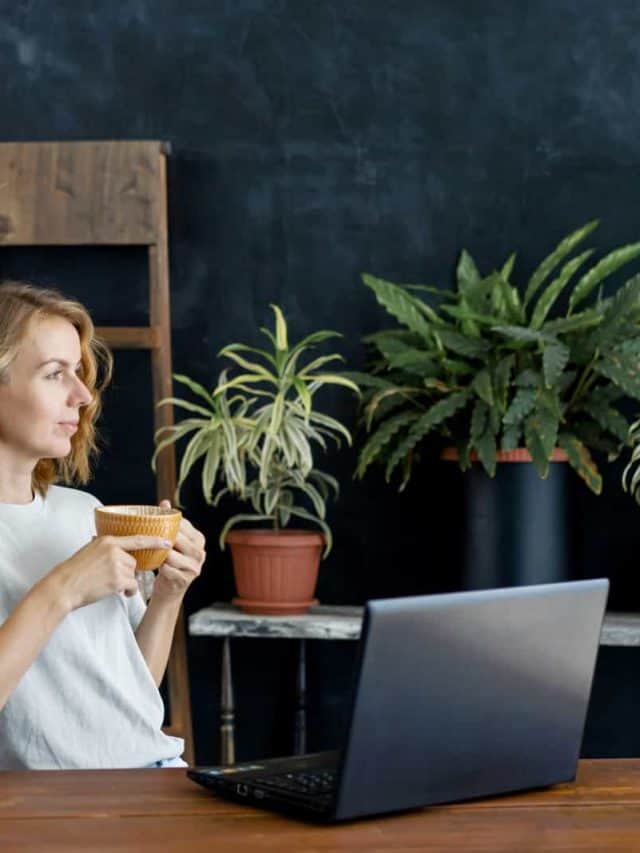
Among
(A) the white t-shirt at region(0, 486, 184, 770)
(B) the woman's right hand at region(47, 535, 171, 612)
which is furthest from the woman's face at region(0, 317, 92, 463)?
(B) the woman's right hand at region(47, 535, 171, 612)

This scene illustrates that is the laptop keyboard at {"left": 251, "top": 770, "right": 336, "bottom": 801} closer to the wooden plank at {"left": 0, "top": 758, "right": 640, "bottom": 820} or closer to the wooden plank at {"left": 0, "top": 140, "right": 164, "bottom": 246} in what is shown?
the wooden plank at {"left": 0, "top": 758, "right": 640, "bottom": 820}

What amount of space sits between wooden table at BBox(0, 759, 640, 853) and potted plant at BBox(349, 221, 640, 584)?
162cm

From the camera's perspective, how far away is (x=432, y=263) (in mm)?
3711

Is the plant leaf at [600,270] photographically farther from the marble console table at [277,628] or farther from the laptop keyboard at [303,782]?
the laptop keyboard at [303,782]

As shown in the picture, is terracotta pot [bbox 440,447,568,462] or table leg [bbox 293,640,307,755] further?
table leg [bbox 293,640,307,755]

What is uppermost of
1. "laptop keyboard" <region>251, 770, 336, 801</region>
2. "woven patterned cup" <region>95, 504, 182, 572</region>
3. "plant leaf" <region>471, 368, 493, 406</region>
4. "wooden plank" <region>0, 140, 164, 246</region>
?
"wooden plank" <region>0, 140, 164, 246</region>

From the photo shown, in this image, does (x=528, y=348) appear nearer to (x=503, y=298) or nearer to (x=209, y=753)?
(x=503, y=298)

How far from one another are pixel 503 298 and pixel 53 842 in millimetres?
2260

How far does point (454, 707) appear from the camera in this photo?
1533 mm

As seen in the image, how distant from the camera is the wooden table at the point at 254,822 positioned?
1440 millimetres

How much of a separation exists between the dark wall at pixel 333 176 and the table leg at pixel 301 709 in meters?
0.08

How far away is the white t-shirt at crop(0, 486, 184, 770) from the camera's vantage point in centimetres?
218

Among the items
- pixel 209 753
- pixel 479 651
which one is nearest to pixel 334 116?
pixel 209 753

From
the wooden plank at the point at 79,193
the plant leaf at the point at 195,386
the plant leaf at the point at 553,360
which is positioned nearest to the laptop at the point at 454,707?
the plant leaf at the point at 553,360
